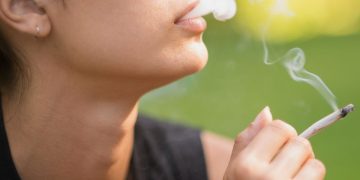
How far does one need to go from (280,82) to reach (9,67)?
1.07m

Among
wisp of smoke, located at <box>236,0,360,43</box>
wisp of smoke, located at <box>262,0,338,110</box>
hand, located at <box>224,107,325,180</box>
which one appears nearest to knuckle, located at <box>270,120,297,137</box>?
hand, located at <box>224,107,325,180</box>

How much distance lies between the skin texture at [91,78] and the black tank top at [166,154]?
50 millimetres

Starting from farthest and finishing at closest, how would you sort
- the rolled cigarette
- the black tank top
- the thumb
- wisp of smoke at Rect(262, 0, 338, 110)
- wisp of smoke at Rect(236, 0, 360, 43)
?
wisp of smoke at Rect(236, 0, 360, 43), the black tank top, wisp of smoke at Rect(262, 0, 338, 110), the thumb, the rolled cigarette

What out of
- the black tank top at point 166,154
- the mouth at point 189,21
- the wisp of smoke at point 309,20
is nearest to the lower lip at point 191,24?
the mouth at point 189,21

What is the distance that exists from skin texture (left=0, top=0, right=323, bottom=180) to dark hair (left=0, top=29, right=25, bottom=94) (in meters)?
0.02

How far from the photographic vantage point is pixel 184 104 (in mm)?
2191

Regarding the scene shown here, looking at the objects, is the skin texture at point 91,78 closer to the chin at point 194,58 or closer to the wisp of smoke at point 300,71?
the chin at point 194,58

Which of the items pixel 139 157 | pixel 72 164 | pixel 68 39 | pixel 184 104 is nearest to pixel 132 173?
pixel 139 157

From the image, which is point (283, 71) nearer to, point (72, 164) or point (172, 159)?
point (172, 159)

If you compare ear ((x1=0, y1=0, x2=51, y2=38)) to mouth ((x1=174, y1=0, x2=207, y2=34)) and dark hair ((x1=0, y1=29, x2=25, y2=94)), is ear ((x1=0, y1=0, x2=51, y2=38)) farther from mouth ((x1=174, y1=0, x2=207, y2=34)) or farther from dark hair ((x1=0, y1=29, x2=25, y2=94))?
mouth ((x1=174, y1=0, x2=207, y2=34))

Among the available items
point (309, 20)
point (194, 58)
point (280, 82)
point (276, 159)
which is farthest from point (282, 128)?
point (309, 20)

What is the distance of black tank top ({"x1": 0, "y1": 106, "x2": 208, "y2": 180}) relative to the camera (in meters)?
1.29

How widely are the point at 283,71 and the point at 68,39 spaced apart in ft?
4.14

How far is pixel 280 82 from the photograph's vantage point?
202cm
